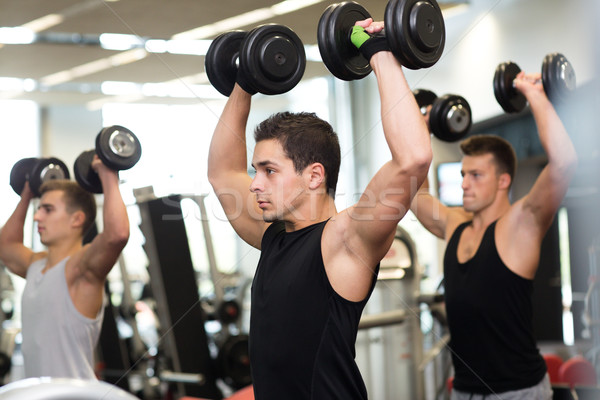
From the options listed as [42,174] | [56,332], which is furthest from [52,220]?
[56,332]

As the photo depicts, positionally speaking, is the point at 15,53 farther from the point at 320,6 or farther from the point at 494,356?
the point at 494,356

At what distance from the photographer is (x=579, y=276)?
14.3ft

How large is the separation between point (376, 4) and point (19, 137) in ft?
20.7

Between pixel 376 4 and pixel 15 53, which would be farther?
pixel 15 53

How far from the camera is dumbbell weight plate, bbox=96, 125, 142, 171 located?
87.3 inches

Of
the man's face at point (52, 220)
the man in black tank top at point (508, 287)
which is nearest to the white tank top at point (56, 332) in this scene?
the man's face at point (52, 220)

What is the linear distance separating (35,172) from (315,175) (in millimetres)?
1795

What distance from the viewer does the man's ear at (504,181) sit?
228cm

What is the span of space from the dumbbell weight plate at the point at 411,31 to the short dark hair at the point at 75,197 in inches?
66.0

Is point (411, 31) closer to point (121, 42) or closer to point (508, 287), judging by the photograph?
point (508, 287)

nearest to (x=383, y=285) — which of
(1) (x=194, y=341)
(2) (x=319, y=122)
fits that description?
(1) (x=194, y=341)

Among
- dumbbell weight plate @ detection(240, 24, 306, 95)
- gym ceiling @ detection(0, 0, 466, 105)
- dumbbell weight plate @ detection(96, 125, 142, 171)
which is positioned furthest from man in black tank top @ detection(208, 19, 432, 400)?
gym ceiling @ detection(0, 0, 466, 105)

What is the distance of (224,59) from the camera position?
1.68 m

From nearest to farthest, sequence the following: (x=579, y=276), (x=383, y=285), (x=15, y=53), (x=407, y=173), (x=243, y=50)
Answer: (x=407, y=173), (x=243, y=50), (x=383, y=285), (x=579, y=276), (x=15, y=53)
